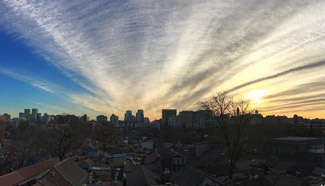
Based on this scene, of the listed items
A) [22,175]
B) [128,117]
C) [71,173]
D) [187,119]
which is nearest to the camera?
[22,175]

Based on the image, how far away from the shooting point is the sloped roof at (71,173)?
24.0 meters

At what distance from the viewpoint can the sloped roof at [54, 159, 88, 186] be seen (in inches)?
946

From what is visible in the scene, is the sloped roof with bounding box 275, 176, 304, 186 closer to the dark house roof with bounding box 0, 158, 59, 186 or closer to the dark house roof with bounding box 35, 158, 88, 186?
the dark house roof with bounding box 35, 158, 88, 186

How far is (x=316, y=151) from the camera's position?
41750 mm

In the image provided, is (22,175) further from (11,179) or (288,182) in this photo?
(288,182)

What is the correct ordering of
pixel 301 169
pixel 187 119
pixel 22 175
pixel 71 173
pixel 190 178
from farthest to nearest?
1. pixel 187 119
2. pixel 301 169
3. pixel 71 173
4. pixel 22 175
5. pixel 190 178

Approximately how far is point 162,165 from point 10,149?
104 feet

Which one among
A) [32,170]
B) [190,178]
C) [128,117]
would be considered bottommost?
[190,178]

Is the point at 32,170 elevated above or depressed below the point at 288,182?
below

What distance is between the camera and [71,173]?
25875 mm

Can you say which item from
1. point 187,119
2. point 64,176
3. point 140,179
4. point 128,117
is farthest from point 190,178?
point 128,117

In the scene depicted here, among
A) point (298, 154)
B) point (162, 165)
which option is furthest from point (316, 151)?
point (162, 165)

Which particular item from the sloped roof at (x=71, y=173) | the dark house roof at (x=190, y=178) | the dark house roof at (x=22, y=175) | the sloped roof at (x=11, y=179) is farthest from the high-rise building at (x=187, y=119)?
the sloped roof at (x=11, y=179)

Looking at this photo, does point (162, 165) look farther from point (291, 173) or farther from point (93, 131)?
point (93, 131)
